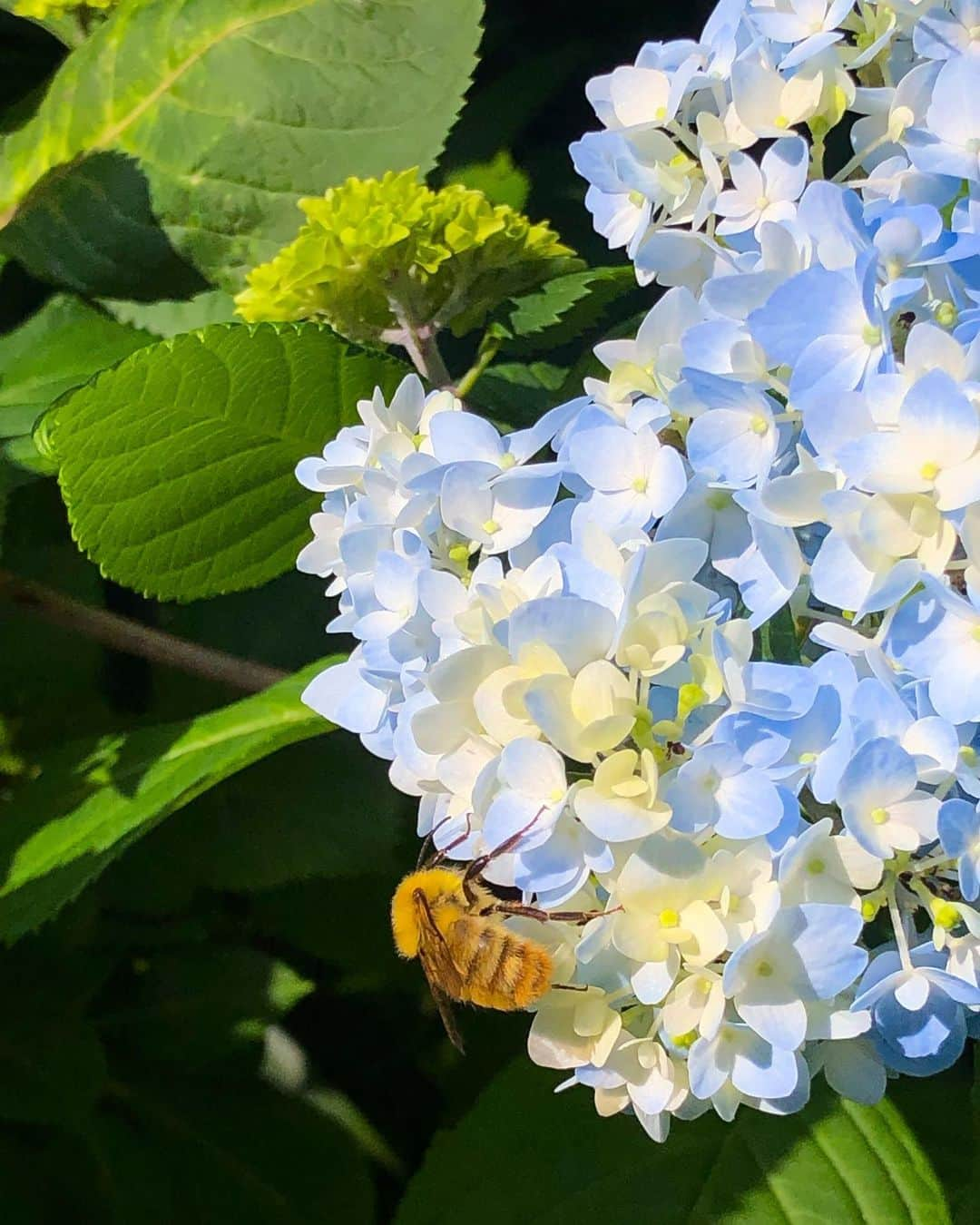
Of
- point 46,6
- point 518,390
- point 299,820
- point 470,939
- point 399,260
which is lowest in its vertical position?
point 299,820

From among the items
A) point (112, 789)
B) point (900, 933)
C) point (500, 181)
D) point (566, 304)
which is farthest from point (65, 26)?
point (900, 933)

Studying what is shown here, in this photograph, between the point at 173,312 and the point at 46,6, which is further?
the point at 173,312

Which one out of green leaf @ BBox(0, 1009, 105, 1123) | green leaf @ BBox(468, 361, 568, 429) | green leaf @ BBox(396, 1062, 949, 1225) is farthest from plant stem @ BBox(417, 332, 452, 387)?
Answer: green leaf @ BBox(0, 1009, 105, 1123)

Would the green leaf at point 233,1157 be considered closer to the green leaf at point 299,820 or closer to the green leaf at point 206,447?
the green leaf at point 299,820

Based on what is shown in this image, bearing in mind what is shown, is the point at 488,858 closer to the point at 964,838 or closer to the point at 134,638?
the point at 964,838

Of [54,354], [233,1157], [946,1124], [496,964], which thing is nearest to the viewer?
[496,964]

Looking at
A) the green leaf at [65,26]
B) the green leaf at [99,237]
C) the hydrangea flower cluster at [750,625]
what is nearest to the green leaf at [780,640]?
the hydrangea flower cluster at [750,625]
